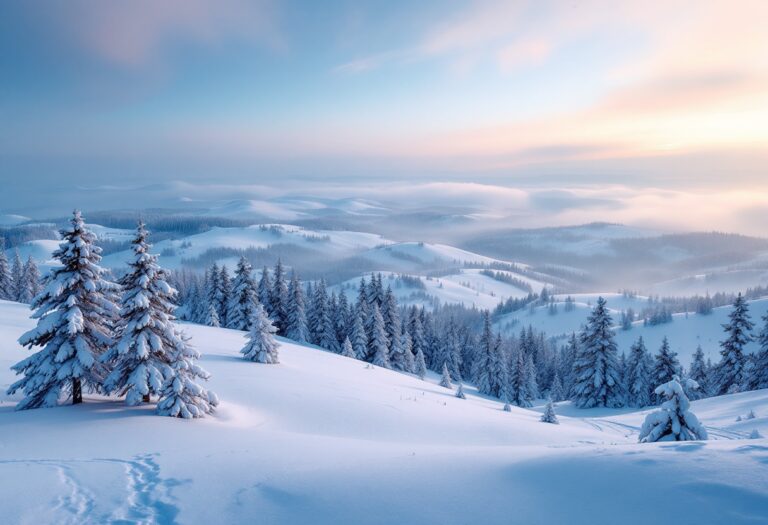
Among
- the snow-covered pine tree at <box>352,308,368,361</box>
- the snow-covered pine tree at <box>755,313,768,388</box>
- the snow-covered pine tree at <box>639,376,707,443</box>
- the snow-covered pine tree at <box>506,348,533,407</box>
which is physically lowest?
the snow-covered pine tree at <box>506,348,533,407</box>

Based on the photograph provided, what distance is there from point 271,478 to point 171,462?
3.03m

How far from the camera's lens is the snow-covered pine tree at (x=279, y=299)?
196 feet

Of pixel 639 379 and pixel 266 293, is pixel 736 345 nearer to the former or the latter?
pixel 639 379

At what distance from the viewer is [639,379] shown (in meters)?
46.2

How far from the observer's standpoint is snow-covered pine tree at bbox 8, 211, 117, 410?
48.3ft

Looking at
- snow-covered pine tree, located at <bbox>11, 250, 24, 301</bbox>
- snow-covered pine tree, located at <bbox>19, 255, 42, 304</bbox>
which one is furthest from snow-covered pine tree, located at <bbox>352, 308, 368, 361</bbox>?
snow-covered pine tree, located at <bbox>11, 250, 24, 301</bbox>

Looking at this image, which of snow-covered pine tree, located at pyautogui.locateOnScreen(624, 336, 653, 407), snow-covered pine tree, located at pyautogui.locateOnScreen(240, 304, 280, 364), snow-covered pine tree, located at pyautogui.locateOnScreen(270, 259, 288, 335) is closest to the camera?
snow-covered pine tree, located at pyautogui.locateOnScreen(240, 304, 280, 364)

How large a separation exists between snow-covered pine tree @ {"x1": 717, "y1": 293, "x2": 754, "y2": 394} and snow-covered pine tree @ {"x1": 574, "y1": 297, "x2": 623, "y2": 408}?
1123 cm

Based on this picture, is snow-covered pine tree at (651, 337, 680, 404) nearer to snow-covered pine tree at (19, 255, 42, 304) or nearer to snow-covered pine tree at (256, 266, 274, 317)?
snow-covered pine tree at (256, 266, 274, 317)

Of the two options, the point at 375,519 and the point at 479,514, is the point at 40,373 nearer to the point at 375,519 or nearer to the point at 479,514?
the point at 375,519

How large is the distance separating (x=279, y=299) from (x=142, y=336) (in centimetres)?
4632

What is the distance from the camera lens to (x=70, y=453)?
10547 mm

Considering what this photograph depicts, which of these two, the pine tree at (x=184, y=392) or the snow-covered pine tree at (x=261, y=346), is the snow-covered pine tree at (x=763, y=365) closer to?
the snow-covered pine tree at (x=261, y=346)

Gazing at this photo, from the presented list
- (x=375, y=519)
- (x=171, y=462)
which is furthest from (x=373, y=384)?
(x=375, y=519)
